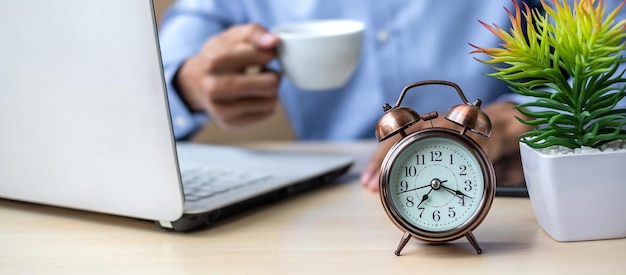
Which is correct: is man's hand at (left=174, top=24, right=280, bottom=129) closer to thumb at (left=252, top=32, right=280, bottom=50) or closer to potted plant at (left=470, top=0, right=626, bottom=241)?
thumb at (left=252, top=32, right=280, bottom=50)

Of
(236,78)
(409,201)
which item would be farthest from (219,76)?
(409,201)

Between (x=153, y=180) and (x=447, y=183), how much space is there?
0.30 metres

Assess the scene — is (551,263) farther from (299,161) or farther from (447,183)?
(299,161)

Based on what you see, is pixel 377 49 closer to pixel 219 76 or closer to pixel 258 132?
pixel 219 76

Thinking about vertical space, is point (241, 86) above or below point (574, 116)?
below

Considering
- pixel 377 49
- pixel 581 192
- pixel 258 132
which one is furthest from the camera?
pixel 258 132

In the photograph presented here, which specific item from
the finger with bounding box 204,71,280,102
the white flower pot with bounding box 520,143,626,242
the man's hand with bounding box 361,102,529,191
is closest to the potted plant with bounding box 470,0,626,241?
the white flower pot with bounding box 520,143,626,242

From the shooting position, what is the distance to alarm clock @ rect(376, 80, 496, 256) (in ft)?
2.36

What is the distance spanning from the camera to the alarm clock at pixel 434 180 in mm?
720

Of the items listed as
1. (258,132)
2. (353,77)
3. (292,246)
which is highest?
(292,246)

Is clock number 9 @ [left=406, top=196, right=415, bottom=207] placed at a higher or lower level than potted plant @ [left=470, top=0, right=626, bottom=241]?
lower

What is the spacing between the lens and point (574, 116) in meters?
0.72

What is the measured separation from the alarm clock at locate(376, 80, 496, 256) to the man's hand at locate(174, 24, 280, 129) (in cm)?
39

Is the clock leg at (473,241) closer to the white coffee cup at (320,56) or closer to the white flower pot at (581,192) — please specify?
the white flower pot at (581,192)
